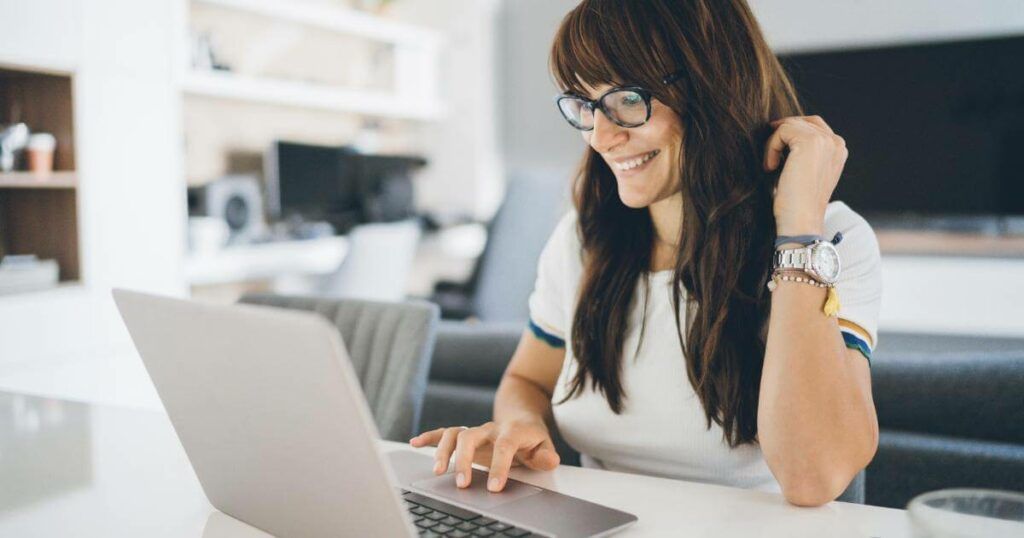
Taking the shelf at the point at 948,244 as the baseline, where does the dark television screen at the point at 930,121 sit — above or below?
above

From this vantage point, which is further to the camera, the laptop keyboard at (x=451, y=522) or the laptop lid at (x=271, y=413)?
the laptop keyboard at (x=451, y=522)

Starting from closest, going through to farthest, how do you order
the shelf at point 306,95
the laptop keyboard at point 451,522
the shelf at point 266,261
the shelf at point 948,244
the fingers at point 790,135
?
the laptop keyboard at point 451,522, the fingers at point 790,135, the shelf at point 266,261, the shelf at point 306,95, the shelf at point 948,244

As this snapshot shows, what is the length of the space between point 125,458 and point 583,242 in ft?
2.26

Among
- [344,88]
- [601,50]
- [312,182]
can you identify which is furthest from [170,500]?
[344,88]

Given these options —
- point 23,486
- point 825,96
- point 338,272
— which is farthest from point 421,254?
point 23,486

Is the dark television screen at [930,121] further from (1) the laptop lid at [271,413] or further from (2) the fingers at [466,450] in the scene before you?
(1) the laptop lid at [271,413]

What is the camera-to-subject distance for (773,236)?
1.09 m

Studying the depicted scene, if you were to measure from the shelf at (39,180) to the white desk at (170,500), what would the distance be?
1.81m

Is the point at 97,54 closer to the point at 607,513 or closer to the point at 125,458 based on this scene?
the point at 125,458

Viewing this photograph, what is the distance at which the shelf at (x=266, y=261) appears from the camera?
10.6 ft

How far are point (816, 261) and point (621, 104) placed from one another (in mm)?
323

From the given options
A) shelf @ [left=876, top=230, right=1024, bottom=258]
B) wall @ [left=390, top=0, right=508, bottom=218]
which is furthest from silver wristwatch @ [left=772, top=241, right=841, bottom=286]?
wall @ [left=390, top=0, right=508, bottom=218]

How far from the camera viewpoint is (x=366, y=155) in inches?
177

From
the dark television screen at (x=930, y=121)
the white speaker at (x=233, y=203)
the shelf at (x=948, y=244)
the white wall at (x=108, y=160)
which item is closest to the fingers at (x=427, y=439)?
the white wall at (x=108, y=160)
